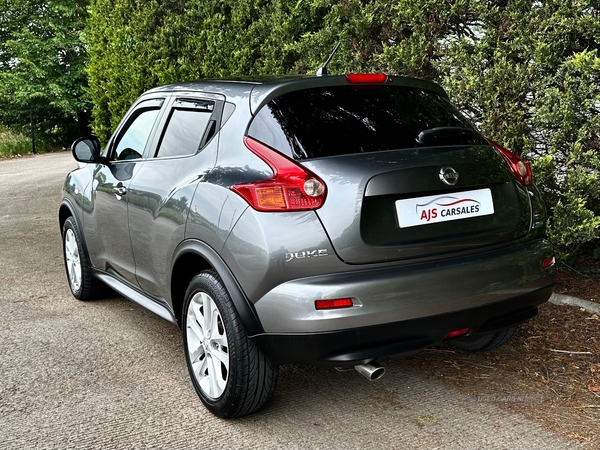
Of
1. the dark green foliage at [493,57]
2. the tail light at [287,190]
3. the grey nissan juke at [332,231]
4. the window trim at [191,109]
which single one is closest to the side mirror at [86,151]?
the window trim at [191,109]

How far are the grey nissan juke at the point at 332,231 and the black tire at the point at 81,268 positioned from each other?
1.61m

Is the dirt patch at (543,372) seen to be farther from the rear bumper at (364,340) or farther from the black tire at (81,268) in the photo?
the black tire at (81,268)

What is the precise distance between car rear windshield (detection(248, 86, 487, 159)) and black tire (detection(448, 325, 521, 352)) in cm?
118

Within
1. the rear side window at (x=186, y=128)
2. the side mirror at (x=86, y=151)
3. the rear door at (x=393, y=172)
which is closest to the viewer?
the rear door at (x=393, y=172)

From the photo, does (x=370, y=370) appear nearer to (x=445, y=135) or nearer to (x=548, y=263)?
(x=548, y=263)

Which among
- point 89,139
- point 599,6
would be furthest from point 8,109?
point 599,6

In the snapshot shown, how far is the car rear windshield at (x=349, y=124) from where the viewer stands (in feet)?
10.7

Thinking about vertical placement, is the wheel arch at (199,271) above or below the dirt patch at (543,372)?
above

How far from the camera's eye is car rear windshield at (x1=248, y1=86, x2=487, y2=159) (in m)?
3.25

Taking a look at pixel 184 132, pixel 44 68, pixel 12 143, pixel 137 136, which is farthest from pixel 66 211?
pixel 44 68

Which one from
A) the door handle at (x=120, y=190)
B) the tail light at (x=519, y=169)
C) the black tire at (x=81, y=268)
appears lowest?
the black tire at (x=81, y=268)

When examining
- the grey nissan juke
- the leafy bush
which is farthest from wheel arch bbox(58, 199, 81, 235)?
the leafy bush

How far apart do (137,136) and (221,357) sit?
1.82 m

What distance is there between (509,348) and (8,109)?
25353mm
